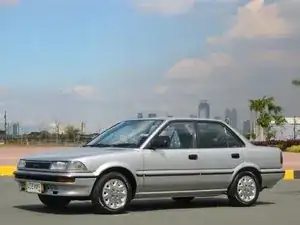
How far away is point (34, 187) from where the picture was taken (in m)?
10.9

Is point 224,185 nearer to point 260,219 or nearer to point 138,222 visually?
point 260,219

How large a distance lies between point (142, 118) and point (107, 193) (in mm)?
1921

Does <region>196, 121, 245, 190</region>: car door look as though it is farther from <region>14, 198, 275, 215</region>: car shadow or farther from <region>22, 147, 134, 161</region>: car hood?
<region>22, 147, 134, 161</region>: car hood

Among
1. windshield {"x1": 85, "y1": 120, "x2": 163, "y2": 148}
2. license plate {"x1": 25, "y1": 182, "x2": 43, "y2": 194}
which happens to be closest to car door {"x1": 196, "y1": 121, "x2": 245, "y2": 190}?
windshield {"x1": 85, "y1": 120, "x2": 163, "y2": 148}

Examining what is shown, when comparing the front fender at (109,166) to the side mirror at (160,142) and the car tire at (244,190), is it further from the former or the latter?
the car tire at (244,190)

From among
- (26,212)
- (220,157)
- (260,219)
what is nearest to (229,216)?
(260,219)

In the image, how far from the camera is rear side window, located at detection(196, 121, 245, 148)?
40.3 feet

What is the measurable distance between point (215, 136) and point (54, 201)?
10.00 feet

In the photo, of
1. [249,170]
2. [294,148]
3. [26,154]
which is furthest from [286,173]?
[294,148]

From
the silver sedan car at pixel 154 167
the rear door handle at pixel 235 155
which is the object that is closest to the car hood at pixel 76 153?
the silver sedan car at pixel 154 167

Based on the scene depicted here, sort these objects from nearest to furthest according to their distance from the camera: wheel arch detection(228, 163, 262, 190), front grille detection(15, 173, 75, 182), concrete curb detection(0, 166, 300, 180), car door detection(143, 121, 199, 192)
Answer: front grille detection(15, 173, 75, 182)
car door detection(143, 121, 199, 192)
wheel arch detection(228, 163, 262, 190)
concrete curb detection(0, 166, 300, 180)

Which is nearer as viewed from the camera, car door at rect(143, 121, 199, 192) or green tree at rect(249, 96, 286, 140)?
car door at rect(143, 121, 199, 192)

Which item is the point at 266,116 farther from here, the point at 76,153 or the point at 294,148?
the point at 76,153

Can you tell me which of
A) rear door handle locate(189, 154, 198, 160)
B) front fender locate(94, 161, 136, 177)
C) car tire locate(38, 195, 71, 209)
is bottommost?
car tire locate(38, 195, 71, 209)
